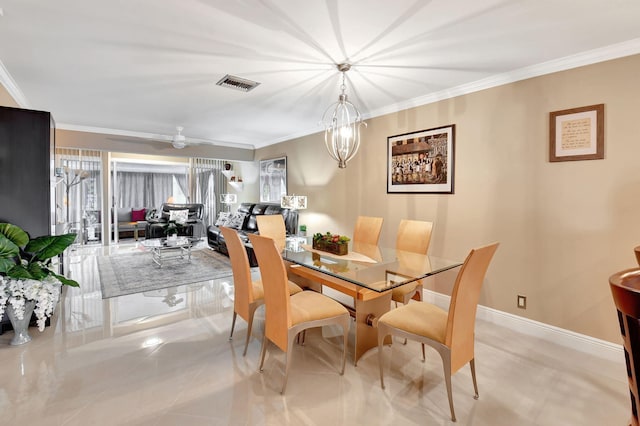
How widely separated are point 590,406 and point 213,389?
7.91 feet

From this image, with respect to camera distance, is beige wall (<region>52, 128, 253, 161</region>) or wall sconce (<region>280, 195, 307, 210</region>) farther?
beige wall (<region>52, 128, 253, 161</region>)

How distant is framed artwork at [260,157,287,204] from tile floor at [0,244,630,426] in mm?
3855

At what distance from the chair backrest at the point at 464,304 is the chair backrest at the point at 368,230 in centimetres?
160

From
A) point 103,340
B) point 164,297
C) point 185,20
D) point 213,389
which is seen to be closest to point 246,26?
point 185,20

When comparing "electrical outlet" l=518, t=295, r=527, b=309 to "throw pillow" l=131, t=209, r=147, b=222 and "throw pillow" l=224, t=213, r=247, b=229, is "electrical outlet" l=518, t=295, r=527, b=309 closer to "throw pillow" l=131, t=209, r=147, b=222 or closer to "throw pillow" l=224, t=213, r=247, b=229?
"throw pillow" l=224, t=213, r=247, b=229

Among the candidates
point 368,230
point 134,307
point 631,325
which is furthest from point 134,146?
point 631,325

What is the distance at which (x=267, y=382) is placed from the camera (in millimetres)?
2072

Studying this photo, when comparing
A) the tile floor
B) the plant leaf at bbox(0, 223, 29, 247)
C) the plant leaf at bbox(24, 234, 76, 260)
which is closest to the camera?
the tile floor

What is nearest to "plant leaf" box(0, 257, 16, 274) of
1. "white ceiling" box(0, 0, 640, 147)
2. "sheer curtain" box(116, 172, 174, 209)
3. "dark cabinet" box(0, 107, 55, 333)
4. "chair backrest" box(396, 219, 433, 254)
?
"dark cabinet" box(0, 107, 55, 333)

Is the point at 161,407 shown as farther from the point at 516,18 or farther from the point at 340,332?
the point at 516,18

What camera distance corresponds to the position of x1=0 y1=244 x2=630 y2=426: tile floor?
1.77 meters

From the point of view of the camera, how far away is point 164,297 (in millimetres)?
3775

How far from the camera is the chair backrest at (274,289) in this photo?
191 cm

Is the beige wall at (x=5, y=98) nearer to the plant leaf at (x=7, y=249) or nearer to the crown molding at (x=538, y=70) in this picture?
the plant leaf at (x=7, y=249)
